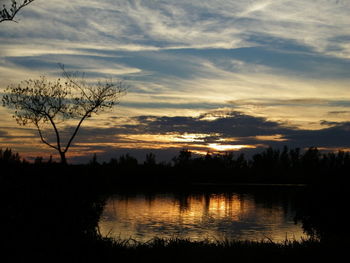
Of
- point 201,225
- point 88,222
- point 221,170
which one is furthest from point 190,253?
point 221,170

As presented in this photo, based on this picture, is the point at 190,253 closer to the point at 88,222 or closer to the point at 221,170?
the point at 88,222

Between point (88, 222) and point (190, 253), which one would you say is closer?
point (190, 253)

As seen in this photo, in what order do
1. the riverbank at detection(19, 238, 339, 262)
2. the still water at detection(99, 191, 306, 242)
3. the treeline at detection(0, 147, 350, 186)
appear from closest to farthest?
the riverbank at detection(19, 238, 339, 262) < the still water at detection(99, 191, 306, 242) < the treeline at detection(0, 147, 350, 186)

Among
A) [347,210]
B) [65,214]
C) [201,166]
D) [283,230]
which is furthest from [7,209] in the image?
[201,166]

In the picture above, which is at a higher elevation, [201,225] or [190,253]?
[190,253]

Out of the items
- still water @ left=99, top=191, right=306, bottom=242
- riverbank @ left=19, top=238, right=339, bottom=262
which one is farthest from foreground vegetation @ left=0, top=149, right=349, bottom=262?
still water @ left=99, top=191, right=306, bottom=242

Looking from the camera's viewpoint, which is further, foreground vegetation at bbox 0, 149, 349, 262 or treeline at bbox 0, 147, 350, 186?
treeline at bbox 0, 147, 350, 186

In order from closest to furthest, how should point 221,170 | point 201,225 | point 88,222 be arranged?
point 88,222 → point 201,225 → point 221,170

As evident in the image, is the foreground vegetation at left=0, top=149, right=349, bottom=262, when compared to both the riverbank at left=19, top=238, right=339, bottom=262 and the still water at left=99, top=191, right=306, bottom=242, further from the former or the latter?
the still water at left=99, top=191, right=306, bottom=242

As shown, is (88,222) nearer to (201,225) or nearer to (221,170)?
(201,225)

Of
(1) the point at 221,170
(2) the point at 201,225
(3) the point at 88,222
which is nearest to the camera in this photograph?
(3) the point at 88,222

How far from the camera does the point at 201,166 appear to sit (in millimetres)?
160500

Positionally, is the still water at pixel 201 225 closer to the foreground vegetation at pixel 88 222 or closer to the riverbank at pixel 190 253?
the foreground vegetation at pixel 88 222

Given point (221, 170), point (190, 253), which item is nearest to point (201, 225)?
point (190, 253)
